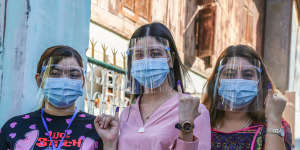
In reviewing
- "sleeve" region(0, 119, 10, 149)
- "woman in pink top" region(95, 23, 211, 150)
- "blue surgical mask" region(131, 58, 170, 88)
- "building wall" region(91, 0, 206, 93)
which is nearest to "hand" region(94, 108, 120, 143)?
"woman in pink top" region(95, 23, 211, 150)

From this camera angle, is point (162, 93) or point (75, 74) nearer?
point (162, 93)

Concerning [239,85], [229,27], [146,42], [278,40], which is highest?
[229,27]

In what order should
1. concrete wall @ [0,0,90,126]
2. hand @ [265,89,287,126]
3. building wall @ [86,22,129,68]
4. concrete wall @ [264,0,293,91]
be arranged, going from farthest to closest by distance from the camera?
concrete wall @ [264,0,293,91], building wall @ [86,22,129,68], concrete wall @ [0,0,90,126], hand @ [265,89,287,126]

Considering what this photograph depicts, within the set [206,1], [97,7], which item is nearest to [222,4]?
[206,1]

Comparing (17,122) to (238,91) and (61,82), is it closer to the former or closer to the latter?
(61,82)

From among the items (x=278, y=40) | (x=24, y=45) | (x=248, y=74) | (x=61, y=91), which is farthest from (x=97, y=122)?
(x=278, y=40)

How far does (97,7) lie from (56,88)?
240 centimetres

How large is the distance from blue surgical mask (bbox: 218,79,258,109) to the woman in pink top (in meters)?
0.26

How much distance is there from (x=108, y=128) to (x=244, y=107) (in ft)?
2.90

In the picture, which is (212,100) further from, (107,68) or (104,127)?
(107,68)

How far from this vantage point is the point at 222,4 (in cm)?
844

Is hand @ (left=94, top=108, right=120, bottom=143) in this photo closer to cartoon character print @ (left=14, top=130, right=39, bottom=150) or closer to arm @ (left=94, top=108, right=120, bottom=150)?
arm @ (left=94, top=108, right=120, bottom=150)

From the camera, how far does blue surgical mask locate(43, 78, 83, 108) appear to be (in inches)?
91.2

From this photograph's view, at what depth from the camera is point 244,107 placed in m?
2.39
